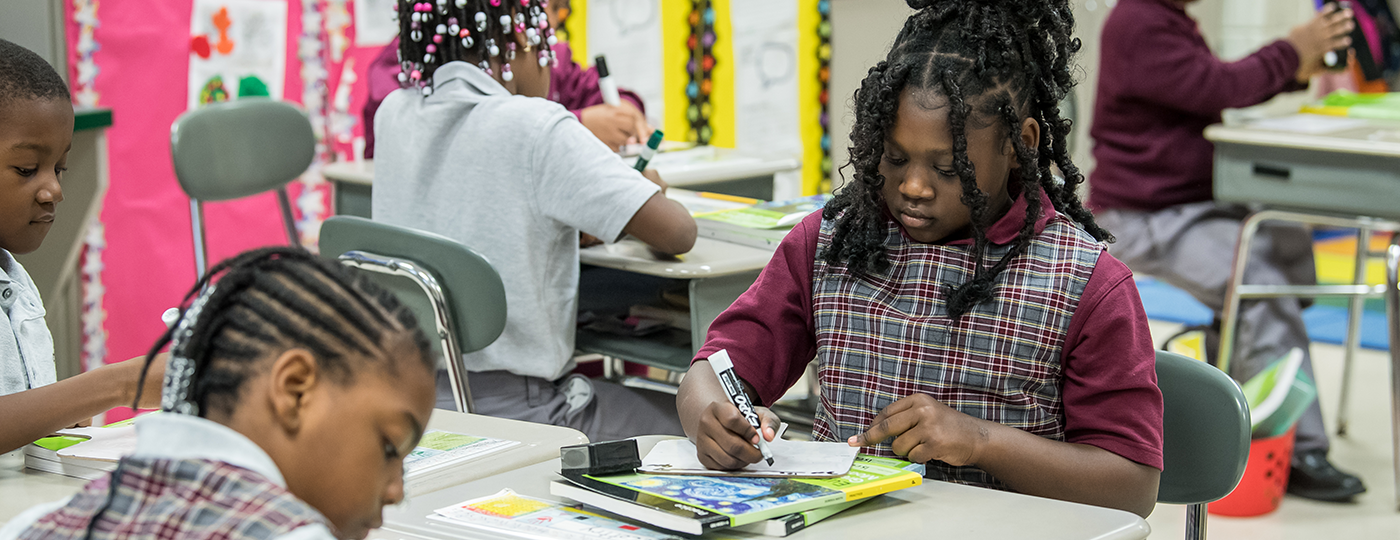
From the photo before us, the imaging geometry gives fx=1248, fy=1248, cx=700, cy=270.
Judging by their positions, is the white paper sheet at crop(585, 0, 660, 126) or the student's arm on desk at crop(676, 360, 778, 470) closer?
the student's arm on desk at crop(676, 360, 778, 470)

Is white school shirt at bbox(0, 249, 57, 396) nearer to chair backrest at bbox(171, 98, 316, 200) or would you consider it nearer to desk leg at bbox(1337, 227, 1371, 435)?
chair backrest at bbox(171, 98, 316, 200)

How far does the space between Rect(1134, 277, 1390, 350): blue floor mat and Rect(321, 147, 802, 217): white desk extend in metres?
1.79

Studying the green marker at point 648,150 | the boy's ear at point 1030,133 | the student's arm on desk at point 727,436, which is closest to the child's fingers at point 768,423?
the student's arm on desk at point 727,436

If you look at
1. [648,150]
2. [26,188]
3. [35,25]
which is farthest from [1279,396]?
[35,25]

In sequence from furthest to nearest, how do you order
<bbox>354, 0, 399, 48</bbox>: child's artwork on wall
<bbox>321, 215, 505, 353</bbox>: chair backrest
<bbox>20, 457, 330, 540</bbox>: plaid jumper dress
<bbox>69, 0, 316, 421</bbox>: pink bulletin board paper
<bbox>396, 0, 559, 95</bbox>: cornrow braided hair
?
<bbox>354, 0, 399, 48</bbox>: child's artwork on wall, <bbox>69, 0, 316, 421</bbox>: pink bulletin board paper, <bbox>396, 0, 559, 95</bbox>: cornrow braided hair, <bbox>321, 215, 505, 353</bbox>: chair backrest, <bbox>20, 457, 330, 540</bbox>: plaid jumper dress

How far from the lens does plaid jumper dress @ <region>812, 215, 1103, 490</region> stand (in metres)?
1.20

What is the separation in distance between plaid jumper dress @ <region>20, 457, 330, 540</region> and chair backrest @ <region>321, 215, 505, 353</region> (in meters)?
1.14

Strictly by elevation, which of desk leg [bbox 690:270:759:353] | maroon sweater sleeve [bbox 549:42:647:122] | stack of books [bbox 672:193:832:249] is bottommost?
desk leg [bbox 690:270:759:353]

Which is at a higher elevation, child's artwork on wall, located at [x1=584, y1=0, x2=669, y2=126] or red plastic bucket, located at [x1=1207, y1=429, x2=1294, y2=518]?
child's artwork on wall, located at [x1=584, y1=0, x2=669, y2=126]

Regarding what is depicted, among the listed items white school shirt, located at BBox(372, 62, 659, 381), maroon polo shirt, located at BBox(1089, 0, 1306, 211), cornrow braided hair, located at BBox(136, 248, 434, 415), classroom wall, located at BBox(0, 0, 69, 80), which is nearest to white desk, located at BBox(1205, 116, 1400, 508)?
maroon polo shirt, located at BBox(1089, 0, 1306, 211)

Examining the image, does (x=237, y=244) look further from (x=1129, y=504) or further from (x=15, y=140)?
(x=1129, y=504)

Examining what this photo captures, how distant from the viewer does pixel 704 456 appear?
1.08 meters

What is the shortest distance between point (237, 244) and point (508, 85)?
68.6 inches

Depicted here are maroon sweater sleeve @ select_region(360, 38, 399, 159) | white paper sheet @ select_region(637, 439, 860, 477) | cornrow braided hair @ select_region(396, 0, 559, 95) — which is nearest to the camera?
white paper sheet @ select_region(637, 439, 860, 477)
